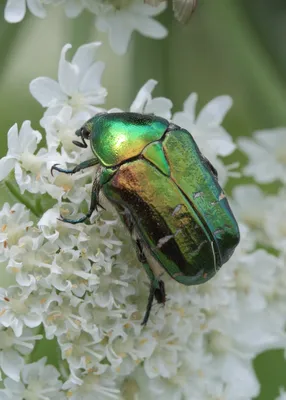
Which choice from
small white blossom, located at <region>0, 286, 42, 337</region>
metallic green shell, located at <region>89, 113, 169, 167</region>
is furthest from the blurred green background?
small white blossom, located at <region>0, 286, 42, 337</region>

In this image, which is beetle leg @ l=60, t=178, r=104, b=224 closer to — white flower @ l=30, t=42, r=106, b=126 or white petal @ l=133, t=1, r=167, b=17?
white flower @ l=30, t=42, r=106, b=126

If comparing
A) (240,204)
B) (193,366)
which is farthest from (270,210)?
(193,366)

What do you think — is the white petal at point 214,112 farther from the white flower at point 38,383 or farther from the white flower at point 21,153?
the white flower at point 38,383

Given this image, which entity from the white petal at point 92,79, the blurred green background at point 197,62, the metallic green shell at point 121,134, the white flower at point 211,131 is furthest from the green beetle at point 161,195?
the blurred green background at point 197,62

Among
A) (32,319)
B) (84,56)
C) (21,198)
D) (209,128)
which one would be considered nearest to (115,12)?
(84,56)

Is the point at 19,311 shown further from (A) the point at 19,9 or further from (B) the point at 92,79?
(A) the point at 19,9

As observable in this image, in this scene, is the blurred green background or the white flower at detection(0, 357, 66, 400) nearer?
the white flower at detection(0, 357, 66, 400)

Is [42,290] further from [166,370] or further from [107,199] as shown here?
[166,370]
